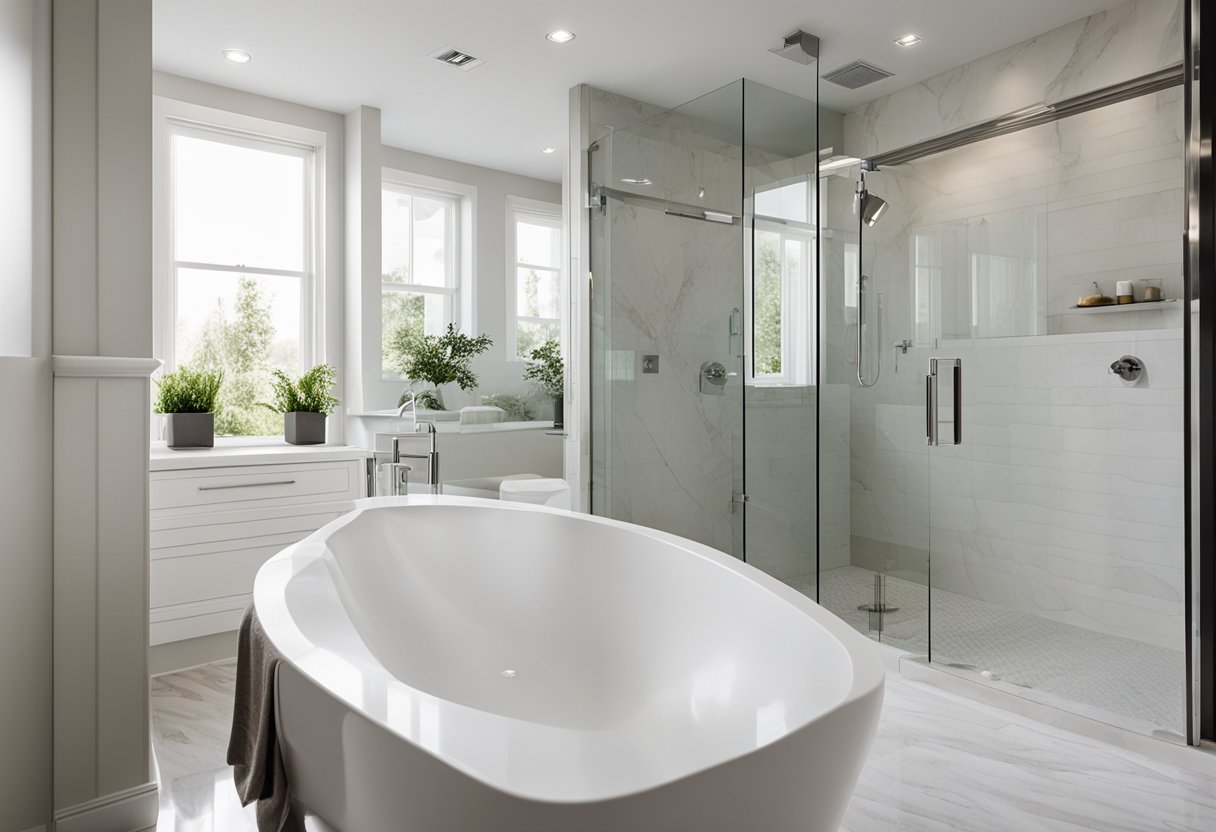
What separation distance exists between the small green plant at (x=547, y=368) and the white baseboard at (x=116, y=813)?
326 cm

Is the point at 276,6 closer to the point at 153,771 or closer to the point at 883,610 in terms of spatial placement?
the point at 153,771

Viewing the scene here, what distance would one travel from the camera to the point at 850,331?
322 cm

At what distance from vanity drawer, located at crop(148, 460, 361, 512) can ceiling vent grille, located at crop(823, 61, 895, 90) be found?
122 inches

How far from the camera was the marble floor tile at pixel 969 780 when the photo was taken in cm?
185

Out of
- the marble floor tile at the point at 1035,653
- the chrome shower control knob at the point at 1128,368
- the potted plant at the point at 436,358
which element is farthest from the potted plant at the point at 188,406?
the chrome shower control knob at the point at 1128,368

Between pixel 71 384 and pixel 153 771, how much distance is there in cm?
103

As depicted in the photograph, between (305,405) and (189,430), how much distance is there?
55 cm

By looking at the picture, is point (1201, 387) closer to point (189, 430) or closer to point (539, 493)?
point (539, 493)

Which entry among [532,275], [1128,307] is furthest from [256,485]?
[1128,307]

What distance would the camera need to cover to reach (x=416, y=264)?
4.70 m

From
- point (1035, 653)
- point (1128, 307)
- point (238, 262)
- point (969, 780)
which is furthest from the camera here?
point (238, 262)

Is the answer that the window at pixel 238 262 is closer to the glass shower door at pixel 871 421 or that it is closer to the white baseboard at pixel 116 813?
the white baseboard at pixel 116 813

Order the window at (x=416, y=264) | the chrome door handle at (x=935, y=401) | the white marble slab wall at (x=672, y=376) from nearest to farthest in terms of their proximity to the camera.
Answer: the chrome door handle at (x=935, y=401) < the white marble slab wall at (x=672, y=376) < the window at (x=416, y=264)

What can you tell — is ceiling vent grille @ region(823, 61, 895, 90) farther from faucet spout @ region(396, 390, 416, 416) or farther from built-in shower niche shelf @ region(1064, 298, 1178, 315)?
faucet spout @ region(396, 390, 416, 416)
